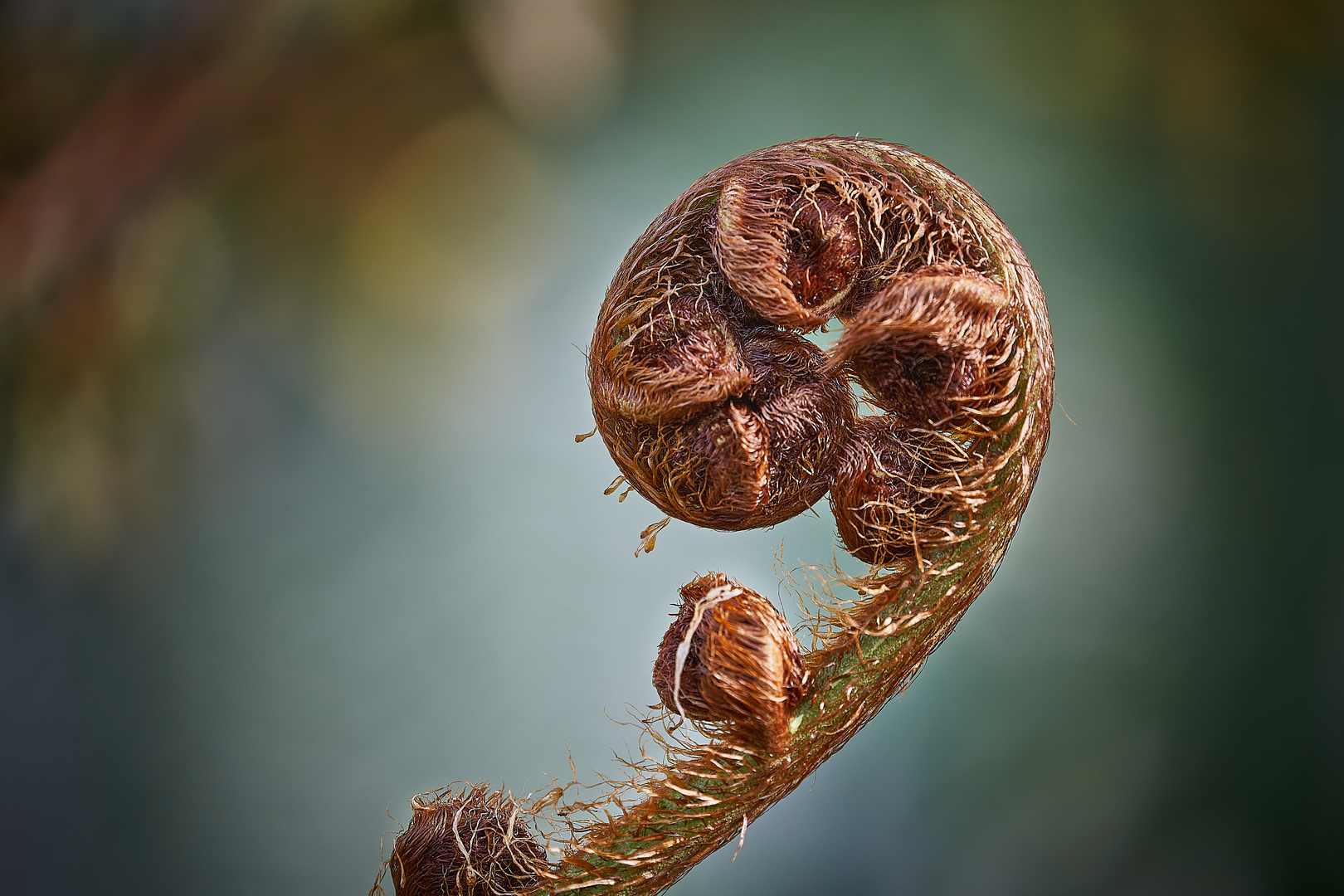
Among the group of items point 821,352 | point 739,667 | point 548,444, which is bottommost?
point 739,667

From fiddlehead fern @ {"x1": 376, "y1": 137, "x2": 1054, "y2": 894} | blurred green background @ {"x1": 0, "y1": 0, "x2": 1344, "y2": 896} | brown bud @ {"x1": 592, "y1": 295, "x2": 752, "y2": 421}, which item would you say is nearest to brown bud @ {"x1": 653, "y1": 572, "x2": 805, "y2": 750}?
fiddlehead fern @ {"x1": 376, "y1": 137, "x2": 1054, "y2": 894}

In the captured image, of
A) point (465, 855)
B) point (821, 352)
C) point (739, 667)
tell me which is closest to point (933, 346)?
point (821, 352)

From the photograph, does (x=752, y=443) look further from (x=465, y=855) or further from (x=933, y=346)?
(x=465, y=855)

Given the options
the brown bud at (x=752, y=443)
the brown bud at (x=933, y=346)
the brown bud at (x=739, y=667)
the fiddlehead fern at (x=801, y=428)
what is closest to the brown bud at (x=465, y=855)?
the fiddlehead fern at (x=801, y=428)

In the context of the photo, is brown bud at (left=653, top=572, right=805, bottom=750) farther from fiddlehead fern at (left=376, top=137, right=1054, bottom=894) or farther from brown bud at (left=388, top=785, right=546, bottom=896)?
brown bud at (left=388, top=785, right=546, bottom=896)

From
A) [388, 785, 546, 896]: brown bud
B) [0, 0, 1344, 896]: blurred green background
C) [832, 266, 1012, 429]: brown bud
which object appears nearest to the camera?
[832, 266, 1012, 429]: brown bud

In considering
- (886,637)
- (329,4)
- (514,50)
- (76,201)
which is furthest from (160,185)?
(886,637)

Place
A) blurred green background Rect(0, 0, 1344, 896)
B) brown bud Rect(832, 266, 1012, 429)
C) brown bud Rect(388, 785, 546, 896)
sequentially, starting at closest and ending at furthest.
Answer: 1. brown bud Rect(832, 266, 1012, 429)
2. brown bud Rect(388, 785, 546, 896)
3. blurred green background Rect(0, 0, 1344, 896)
